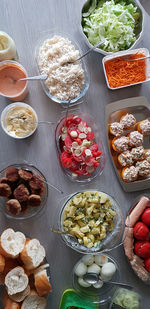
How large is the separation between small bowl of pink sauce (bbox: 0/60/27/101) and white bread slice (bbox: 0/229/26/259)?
29.4 inches

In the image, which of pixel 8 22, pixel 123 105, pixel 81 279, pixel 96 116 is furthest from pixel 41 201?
pixel 8 22

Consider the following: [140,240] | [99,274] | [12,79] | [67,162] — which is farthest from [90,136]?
[99,274]

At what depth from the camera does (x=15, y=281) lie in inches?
64.5

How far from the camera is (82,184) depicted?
6.17 feet

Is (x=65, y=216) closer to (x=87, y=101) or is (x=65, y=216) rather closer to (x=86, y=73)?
(x=87, y=101)

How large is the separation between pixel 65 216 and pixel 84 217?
109mm

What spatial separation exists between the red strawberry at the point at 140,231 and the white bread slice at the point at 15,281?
657 millimetres

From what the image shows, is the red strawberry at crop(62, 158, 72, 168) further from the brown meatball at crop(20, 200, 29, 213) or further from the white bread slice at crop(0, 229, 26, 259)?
the white bread slice at crop(0, 229, 26, 259)

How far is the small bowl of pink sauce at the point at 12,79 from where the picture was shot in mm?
1697

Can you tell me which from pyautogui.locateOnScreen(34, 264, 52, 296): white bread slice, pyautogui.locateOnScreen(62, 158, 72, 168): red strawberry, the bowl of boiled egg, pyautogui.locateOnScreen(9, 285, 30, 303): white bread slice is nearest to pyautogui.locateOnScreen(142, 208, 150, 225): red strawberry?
the bowl of boiled egg

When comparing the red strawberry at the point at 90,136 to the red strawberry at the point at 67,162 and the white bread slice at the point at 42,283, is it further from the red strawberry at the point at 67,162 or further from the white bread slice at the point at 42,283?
the white bread slice at the point at 42,283

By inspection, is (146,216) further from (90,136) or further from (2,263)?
(2,263)

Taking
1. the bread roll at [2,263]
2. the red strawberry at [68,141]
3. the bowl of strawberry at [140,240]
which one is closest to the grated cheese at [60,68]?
the red strawberry at [68,141]

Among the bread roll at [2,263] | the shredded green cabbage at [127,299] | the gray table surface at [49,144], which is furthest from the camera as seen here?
the gray table surface at [49,144]
